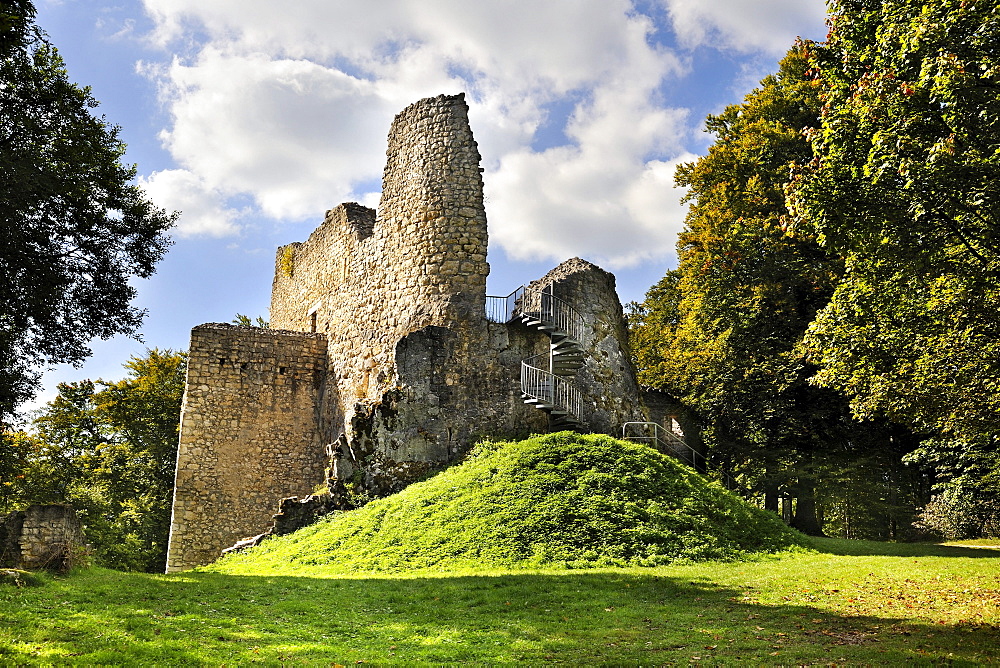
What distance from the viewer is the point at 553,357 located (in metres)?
18.6

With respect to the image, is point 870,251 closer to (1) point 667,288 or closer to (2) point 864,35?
(2) point 864,35

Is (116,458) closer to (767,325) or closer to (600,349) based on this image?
(600,349)

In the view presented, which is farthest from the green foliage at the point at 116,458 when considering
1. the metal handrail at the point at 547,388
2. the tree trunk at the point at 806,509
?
the tree trunk at the point at 806,509

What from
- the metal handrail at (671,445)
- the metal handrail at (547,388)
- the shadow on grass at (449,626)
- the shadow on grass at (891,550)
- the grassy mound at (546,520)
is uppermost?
the metal handrail at (547,388)

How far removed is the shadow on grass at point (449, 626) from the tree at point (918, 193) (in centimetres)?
435

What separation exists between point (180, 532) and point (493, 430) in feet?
27.0

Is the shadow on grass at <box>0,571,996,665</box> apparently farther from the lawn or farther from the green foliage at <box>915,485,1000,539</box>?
the green foliage at <box>915,485,1000,539</box>

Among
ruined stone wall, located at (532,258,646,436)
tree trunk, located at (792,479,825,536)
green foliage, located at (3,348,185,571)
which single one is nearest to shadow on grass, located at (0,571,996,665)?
ruined stone wall, located at (532,258,646,436)

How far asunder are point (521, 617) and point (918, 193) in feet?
21.2

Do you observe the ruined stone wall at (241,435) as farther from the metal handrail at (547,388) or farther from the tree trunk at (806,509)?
the tree trunk at (806,509)

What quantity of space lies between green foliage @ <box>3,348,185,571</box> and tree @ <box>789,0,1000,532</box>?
2219cm

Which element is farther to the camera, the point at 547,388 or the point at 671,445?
the point at 671,445

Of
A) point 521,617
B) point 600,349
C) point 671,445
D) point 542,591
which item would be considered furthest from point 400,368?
point 521,617

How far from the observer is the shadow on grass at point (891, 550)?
15.8m
